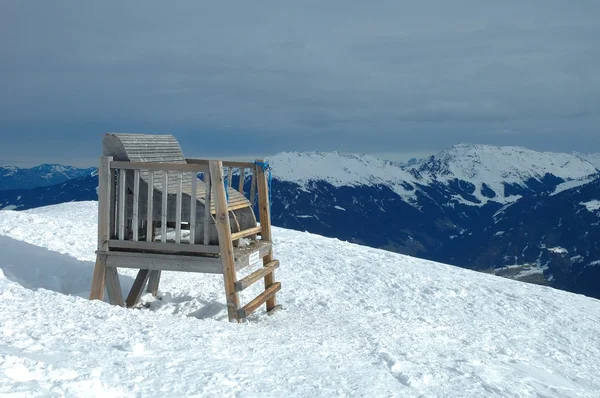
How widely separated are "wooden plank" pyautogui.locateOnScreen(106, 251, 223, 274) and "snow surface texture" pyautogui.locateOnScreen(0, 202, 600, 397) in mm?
804

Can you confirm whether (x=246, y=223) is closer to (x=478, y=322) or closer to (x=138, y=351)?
(x=138, y=351)

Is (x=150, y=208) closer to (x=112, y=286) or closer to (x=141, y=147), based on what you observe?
(x=141, y=147)

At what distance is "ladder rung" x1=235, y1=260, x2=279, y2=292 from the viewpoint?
28.4 ft

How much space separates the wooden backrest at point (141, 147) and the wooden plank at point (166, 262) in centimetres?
165

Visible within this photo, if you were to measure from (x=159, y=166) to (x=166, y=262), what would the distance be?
161 centimetres

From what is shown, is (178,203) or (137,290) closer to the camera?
(178,203)

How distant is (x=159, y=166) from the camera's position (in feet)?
28.4

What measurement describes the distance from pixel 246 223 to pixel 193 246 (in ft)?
5.02

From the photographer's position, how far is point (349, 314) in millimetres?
10766

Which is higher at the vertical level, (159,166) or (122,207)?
(159,166)

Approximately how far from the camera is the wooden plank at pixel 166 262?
8.80 metres

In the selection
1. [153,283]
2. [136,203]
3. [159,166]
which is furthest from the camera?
[153,283]

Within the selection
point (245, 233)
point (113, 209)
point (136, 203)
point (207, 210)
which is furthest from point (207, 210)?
point (113, 209)

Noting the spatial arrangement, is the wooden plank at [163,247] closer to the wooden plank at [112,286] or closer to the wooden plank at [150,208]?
the wooden plank at [150,208]
